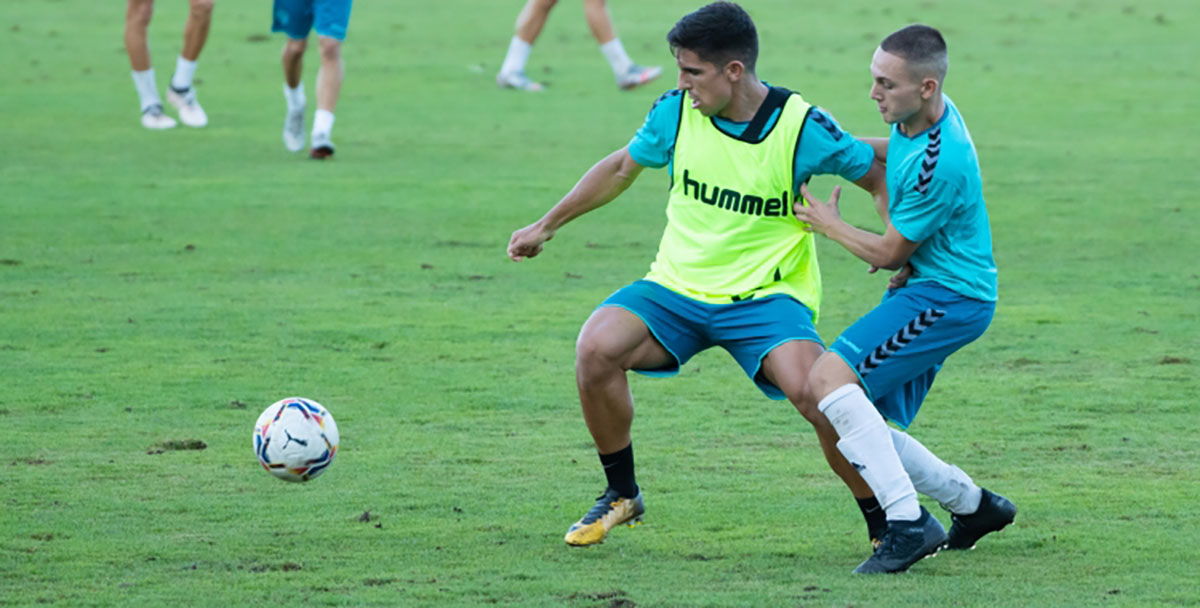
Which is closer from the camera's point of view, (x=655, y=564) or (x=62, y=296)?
(x=655, y=564)

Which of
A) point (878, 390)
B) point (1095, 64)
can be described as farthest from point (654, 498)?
point (1095, 64)

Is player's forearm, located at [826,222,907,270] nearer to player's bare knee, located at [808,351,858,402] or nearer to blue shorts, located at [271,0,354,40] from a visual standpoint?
player's bare knee, located at [808,351,858,402]

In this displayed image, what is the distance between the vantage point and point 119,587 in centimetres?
484

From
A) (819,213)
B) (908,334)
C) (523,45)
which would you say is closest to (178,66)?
(523,45)

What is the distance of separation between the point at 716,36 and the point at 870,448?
1.34 m

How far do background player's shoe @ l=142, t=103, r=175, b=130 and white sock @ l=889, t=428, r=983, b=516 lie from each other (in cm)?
1061

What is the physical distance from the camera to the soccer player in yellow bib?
5.33m

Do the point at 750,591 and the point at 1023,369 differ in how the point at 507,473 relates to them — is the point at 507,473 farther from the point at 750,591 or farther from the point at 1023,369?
the point at 1023,369

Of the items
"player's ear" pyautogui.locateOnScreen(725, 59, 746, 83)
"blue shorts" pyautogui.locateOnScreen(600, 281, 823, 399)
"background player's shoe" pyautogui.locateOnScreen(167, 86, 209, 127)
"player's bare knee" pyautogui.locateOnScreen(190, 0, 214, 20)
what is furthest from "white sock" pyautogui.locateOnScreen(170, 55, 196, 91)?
"player's ear" pyautogui.locateOnScreen(725, 59, 746, 83)

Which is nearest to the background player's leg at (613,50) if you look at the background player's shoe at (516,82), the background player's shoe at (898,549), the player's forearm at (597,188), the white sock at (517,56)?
the white sock at (517,56)

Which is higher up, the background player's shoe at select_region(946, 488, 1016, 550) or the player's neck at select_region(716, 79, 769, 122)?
the player's neck at select_region(716, 79, 769, 122)

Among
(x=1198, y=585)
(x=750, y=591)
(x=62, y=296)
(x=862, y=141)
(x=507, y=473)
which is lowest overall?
(x=62, y=296)

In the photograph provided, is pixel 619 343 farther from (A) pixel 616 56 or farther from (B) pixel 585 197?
(A) pixel 616 56

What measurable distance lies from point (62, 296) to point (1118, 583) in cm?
619
